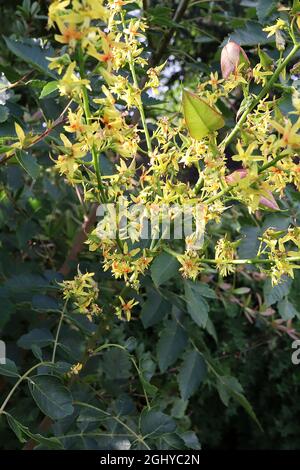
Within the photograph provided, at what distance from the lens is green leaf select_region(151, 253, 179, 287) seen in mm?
956

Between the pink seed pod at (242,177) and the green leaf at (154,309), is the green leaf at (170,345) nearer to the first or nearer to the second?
the green leaf at (154,309)

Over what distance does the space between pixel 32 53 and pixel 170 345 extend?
615 millimetres

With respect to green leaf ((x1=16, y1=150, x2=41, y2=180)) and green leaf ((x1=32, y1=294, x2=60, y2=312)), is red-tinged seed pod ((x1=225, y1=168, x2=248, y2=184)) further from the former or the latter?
green leaf ((x1=32, y1=294, x2=60, y2=312))

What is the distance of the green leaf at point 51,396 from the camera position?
892mm

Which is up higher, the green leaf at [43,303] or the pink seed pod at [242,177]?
the pink seed pod at [242,177]

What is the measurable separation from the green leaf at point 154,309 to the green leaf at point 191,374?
0.10 metres

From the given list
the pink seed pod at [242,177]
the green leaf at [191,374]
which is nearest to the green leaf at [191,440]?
the green leaf at [191,374]

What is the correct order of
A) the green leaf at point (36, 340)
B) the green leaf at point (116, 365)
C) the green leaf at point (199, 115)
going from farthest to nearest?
the green leaf at point (116, 365)
the green leaf at point (36, 340)
the green leaf at point (199, 115)

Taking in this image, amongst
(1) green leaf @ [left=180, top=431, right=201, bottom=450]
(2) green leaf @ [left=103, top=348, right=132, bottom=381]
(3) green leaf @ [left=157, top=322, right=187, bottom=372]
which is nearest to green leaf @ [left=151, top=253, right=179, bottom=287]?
(3) green leaf @ [left=157, top=322, right=187, bottom=372]

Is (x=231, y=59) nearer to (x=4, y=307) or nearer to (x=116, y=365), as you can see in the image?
(x=4, y=307)

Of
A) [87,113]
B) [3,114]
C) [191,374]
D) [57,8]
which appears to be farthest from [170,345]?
[57,8]

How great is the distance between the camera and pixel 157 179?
0.80 m

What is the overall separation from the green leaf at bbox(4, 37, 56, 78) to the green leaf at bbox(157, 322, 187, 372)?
0.56 metres
